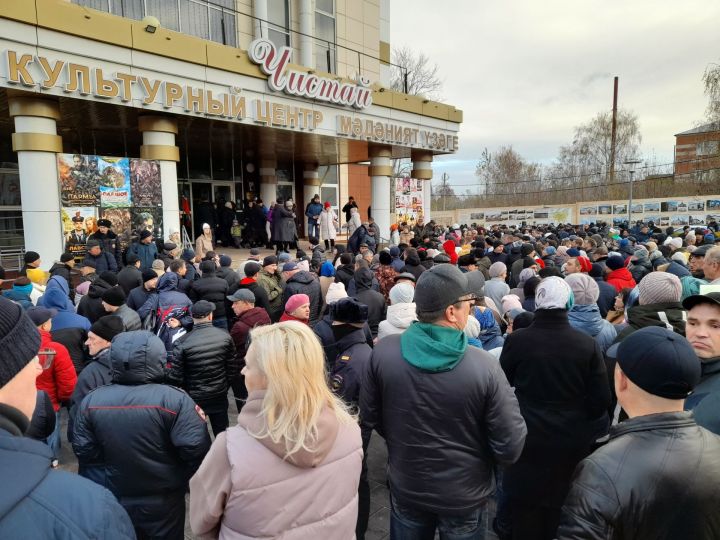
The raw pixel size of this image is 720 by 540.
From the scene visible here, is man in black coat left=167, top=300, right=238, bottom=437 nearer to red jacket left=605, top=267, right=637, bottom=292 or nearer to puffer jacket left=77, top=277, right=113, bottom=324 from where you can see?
puffer jacket left=77, top=277, right=113, bottom=324

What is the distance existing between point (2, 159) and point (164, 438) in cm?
1633

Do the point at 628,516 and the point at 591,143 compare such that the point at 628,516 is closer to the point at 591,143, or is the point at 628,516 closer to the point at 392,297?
the point at 392,297

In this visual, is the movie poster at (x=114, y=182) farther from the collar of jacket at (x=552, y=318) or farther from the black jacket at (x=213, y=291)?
the collar of jacket at (x=552, y=318)

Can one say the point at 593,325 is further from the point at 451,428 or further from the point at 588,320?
the point at 451,428

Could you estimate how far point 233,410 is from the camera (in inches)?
231

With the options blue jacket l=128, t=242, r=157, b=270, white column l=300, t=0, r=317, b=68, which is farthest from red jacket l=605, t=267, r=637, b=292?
white column l=300, t=0, r=317, b=68

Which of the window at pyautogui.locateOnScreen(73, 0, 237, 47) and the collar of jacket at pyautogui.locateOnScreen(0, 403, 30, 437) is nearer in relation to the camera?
the collar of jacket at pyautogui.locateOnScreen(0, 403, 30, 437)

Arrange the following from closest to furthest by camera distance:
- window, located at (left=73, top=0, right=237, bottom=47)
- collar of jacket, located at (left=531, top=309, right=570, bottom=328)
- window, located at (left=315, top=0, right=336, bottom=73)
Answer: collar of jacket, located at (left=531, top=309, right=570, bottom=328) < window, located at (left=73, top=0, right=237, bottom=47) < window, located at (left=315, top=0, right=336, bottom=73)

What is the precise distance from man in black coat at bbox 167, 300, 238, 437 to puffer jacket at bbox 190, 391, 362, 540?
2.24 m

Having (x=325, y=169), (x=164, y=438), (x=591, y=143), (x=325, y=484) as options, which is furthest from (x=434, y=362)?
(x=591, y=143)

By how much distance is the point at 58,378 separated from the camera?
399 cm

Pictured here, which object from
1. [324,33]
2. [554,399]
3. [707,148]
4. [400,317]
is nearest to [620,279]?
[400,317]

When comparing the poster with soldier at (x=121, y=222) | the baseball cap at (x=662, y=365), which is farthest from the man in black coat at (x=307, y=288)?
the poster with soldier at (x=121, y=222)

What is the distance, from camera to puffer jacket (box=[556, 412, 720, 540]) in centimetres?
150
